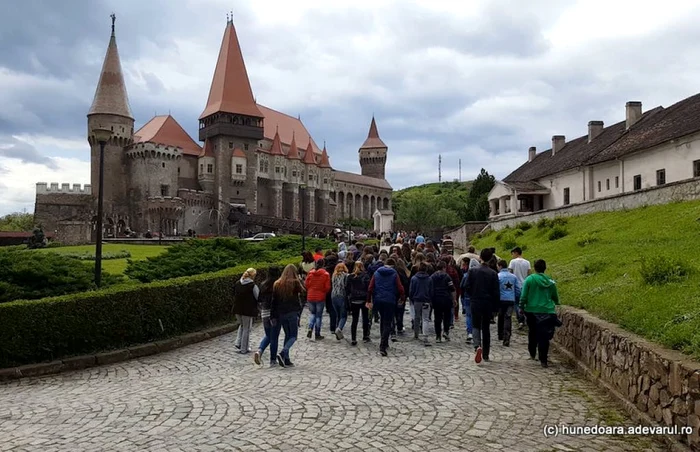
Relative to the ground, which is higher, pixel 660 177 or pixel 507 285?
pixel 660 177

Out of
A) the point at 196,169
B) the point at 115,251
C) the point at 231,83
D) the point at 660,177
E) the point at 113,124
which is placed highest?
the point at 231,83

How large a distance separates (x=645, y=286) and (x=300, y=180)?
80295 millimetres

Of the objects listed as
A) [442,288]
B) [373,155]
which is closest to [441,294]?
[442,288]

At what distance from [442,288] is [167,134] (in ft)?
227

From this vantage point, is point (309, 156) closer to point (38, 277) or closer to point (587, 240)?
point (587, 240)

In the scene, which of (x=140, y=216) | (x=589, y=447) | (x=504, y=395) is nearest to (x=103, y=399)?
(x=504, y=395)

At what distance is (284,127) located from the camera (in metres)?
94.2

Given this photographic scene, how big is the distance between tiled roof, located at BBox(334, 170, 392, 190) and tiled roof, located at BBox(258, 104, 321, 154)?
30.8 ft

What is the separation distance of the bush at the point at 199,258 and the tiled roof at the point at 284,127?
213ft

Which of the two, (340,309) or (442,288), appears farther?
(340,309)

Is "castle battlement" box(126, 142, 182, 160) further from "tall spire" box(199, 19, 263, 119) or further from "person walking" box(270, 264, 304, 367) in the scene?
"person walking" box(270, 264, 304, 367)

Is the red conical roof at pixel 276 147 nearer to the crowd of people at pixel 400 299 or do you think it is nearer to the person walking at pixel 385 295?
the crowd of people at pixel 400 299

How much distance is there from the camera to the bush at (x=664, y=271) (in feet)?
30.3

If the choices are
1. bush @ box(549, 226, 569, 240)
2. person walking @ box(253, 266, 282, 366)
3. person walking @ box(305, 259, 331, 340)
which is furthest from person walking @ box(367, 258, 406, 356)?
bush @ box(549, 226, 569, 240)
